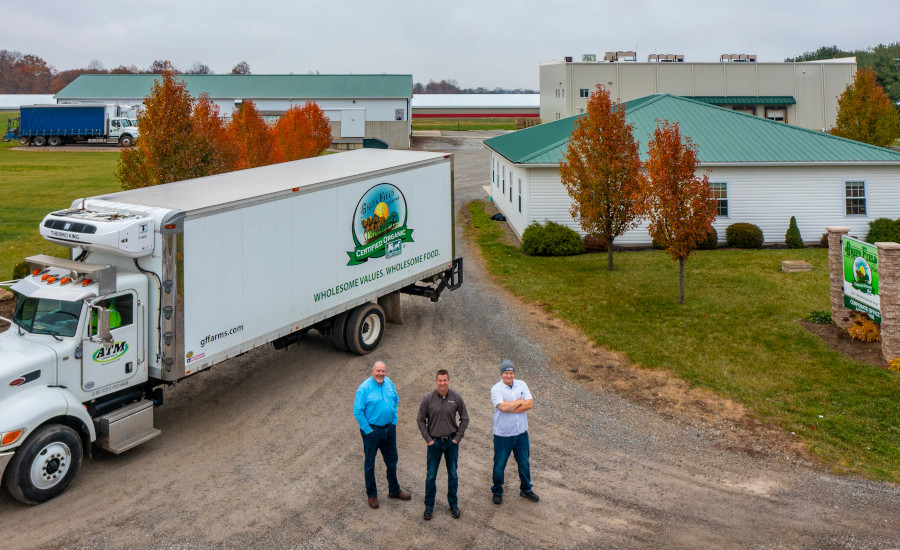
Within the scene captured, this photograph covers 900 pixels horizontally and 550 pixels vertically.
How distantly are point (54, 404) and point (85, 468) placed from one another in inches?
59.9

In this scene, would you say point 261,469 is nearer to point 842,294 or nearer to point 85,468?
point 85,468

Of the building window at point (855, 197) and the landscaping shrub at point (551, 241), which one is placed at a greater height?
the building window at point (855, 197)

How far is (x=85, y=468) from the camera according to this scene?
11.4 m

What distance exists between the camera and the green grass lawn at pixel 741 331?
12758 millimetres

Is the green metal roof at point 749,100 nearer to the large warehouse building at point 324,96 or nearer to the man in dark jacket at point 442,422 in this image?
the large warehouse building at point 324,96

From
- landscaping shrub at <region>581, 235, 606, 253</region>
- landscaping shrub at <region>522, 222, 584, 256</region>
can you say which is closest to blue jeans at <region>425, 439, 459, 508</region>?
landscaping shrub at <region>522, 222, 584, 256</region>

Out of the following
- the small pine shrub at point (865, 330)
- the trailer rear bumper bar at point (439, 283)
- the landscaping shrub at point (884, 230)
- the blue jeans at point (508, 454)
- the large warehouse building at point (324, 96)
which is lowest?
the blue jeans at point (508, 454)

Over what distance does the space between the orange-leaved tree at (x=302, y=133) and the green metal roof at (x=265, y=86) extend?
28.8 metres

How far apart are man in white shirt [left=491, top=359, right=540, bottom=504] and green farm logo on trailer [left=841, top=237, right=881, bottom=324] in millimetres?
9543

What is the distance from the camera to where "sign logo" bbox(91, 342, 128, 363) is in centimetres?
1099

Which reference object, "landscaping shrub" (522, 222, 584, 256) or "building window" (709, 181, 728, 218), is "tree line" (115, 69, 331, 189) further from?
"building window" (709, 181, 728, 218)

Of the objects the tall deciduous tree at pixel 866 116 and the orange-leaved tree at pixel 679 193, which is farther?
the tall deciduous tree at pixel 866 116

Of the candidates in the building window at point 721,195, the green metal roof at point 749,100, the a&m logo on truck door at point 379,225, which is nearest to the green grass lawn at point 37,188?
the a&m logo on truck door at point 379,225

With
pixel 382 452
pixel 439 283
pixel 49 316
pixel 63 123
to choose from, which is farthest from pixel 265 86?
pixel 382 452
